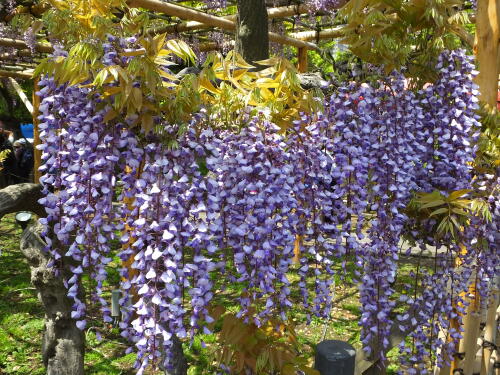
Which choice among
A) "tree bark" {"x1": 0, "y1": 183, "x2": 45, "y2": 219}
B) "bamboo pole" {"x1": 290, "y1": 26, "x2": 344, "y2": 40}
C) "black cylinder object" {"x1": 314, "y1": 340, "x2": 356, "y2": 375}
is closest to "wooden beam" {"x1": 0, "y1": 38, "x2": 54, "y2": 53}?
"bamboo pole" {"x1": 290, "y1": 26, "x2": 344, "y2": 40}

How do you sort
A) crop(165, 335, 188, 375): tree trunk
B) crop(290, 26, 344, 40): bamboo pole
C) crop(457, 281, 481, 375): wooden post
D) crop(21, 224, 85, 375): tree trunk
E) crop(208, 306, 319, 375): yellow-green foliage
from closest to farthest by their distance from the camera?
crop(208, 306, 319, 375): yellow-green foliage
crop(165, 335, 188, 375): tree trunk
crop(21, 224, 85, 375): tree trunk
crop(457, 281, 481, 375): wooden post
crop(290, 26, 344, 40): bamboo pole

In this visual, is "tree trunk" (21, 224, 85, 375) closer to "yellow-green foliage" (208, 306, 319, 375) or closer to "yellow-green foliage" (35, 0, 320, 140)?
"yellow-green foliage" (208, 306, 319, 375)

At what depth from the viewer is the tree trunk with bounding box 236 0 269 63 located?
2.86 m

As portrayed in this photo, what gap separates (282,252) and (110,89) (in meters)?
0.99

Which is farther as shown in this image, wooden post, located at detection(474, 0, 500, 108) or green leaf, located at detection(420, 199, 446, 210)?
wooden post, located at detection(474, 0, 500, 108)

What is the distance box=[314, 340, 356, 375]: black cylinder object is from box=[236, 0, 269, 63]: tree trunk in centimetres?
172

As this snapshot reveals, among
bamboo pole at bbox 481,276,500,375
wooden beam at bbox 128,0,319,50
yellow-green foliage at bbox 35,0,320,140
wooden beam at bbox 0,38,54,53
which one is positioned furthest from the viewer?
wooden beam at bbox 0,38,54,53

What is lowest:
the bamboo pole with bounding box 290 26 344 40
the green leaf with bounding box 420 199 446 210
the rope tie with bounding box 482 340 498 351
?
the rope tie with bounding box 482 340 498 351

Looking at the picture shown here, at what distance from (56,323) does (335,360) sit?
5.61ft

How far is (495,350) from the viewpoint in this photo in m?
3.33

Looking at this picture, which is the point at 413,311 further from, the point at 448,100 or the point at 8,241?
the point at 8,241

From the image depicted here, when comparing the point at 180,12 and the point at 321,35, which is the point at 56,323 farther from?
the point at 321,35

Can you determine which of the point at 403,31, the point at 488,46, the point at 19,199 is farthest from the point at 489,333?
the point at 19,199

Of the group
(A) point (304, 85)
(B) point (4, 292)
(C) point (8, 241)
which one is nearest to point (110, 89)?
(A) point (304, 85)
